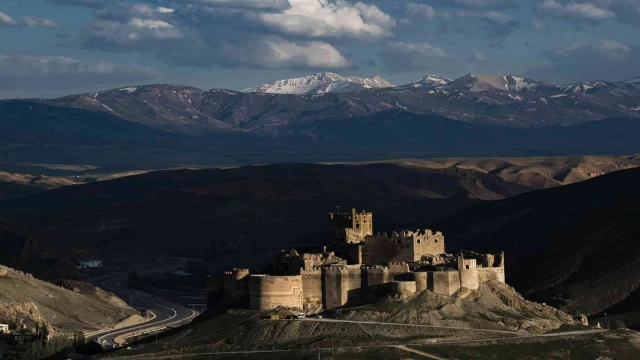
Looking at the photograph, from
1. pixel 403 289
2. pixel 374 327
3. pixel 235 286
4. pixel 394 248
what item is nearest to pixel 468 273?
pixel 403 289

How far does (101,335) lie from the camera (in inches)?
6260

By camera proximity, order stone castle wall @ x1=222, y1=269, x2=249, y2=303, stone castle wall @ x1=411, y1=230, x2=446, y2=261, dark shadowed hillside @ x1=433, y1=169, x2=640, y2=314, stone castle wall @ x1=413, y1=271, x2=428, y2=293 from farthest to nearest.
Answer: dark shadowed hillside @ x1=433, y1=169, x2=640, y2=314
stone castle wall @ x1=411, y1=230, x2=446, y2=261
stone castle wall @ x1=222, y1=269, x2=249, y2=303
stone castle wall @ x1=413, y1=271, x2=428, y2=293

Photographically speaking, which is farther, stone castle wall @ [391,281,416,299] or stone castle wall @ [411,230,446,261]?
stone castle wall @ [411,230,446,261]

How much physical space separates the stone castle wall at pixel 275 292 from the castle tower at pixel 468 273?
12431mm

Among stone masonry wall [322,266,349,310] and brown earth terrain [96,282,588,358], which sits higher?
stone masonry wall [322,266,349,310]

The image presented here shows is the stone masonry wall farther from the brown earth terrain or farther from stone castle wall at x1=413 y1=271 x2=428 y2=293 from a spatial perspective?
stone castle wall at x1=413 y1=271 x2=428 y2=293

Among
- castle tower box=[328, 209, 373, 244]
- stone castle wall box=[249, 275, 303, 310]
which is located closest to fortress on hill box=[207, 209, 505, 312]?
stone castle wall box=[249, 275, 303, 310]

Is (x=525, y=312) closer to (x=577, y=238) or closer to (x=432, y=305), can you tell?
(x=432, y=305)

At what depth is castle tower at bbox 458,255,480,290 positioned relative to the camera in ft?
398

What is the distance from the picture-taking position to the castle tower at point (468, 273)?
398ft

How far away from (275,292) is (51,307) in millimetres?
57389

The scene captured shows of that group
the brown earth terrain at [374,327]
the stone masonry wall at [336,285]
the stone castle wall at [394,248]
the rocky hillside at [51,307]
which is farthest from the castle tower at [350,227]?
the rocky hillside at [51,307]

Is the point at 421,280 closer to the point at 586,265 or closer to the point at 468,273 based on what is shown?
the point at 468,273

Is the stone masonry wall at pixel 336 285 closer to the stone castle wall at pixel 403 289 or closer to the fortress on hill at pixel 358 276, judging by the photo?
the fortress on hill at pixel 358 276
